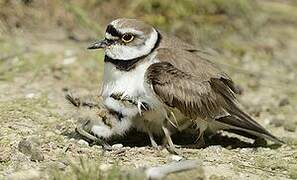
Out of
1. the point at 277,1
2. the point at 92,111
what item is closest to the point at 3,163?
the point at 92,111

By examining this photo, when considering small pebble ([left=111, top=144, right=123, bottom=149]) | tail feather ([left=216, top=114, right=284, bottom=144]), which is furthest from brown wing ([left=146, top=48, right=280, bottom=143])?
small pebble ([left=111, top=144, right=123, bottom=149])

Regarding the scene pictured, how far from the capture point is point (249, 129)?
4961mm

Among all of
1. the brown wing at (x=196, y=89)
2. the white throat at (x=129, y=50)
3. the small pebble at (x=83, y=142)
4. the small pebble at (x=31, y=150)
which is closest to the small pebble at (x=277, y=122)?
the brown wing at (x=196, y=89)

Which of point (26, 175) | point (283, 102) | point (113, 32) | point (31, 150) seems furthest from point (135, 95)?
point (283, 102)

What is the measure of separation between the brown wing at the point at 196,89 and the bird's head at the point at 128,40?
119 mm

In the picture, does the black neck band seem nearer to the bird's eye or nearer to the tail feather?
the bird's eye

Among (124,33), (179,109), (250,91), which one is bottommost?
(250,91)

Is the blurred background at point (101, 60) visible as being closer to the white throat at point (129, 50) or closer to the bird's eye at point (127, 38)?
the white throat at point (129, 50)

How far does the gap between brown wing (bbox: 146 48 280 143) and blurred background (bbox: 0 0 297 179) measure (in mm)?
230

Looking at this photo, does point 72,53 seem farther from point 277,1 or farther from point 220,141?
point 277,1

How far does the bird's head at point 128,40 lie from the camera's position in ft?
16.2

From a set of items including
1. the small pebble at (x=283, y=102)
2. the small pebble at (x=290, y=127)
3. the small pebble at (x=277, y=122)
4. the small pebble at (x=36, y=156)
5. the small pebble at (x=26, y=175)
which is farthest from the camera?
the small pebble at (x=283, y=102)

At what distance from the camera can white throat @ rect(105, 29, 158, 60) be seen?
4922 mm

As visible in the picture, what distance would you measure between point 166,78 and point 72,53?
236 centimetres
